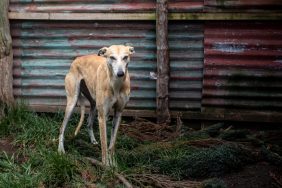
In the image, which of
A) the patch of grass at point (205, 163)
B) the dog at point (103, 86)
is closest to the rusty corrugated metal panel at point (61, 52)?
the dog at point (103, 86)

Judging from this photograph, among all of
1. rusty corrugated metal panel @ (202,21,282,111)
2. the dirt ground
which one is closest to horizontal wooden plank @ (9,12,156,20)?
rusty corrugated metal panel @ (202,21,282,111)

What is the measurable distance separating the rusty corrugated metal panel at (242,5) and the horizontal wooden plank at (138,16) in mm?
108

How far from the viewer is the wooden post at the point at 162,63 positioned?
8.77 meters

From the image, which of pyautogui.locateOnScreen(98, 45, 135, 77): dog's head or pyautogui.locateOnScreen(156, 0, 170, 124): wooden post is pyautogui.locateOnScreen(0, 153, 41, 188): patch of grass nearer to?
pyautogui.locateOnScreen(98, 45, 135, 77): dog's head

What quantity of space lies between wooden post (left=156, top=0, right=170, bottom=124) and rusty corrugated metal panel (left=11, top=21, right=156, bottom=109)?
238 millimetres

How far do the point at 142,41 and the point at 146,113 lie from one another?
3.99 feet

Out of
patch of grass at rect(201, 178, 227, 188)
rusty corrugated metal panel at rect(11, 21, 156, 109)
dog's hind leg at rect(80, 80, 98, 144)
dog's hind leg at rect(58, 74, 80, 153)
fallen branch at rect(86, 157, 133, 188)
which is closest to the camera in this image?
patch of grass at rect(201, 178, 227, 188)

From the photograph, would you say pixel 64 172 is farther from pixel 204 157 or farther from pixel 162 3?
pixel 162 3

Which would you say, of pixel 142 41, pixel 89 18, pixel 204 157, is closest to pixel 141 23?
pixel 142 41

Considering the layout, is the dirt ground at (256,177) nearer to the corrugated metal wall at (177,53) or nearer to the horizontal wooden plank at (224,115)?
the horizontal wooden plank at (224,115)

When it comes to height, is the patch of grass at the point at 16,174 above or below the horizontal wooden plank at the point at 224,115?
below

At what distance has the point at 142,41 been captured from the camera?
360 inches

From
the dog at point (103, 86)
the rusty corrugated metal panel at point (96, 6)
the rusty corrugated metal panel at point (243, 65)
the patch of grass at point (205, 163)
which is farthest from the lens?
the rusty corrugated metal panel at point (96, 6)

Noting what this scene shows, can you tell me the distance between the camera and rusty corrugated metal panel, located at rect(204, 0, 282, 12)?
848 cm
